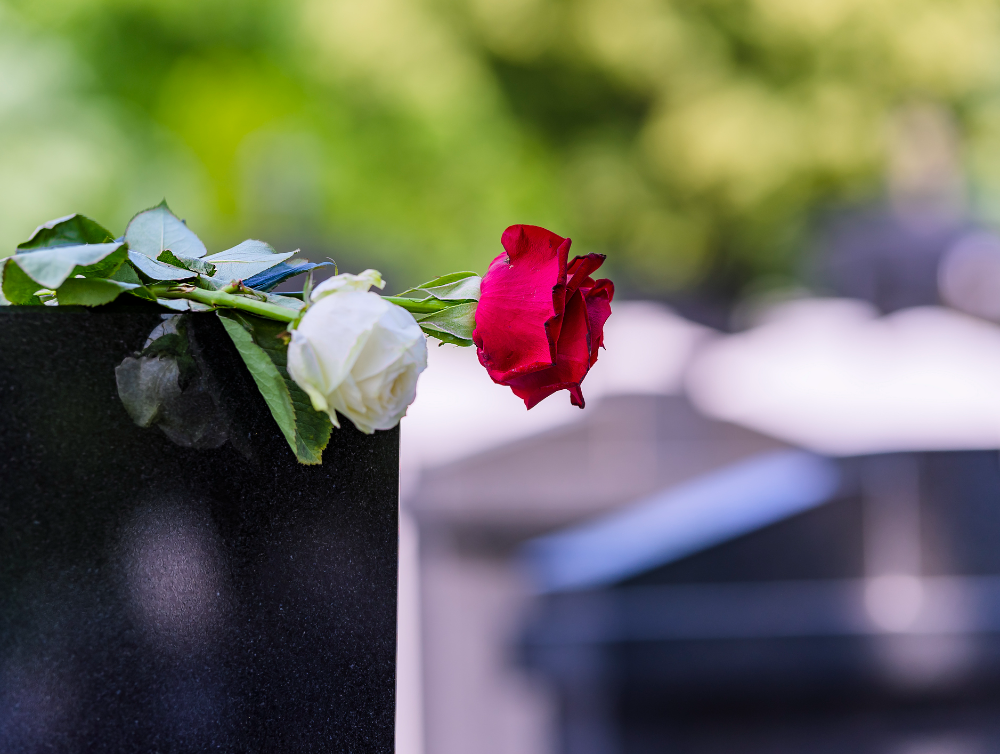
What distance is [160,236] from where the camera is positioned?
52cm

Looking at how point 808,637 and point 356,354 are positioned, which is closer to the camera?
point 356,354

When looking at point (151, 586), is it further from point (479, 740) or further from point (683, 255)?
point (683, 255)

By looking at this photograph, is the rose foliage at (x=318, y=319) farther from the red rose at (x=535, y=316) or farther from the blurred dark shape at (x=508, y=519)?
the blurred dark shape at (x=508, y=519)

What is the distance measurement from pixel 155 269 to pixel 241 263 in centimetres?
5

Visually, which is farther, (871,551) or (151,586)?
(871,551)

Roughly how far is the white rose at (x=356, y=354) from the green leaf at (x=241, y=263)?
3.0 inches

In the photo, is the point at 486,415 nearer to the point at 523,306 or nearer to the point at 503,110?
the point at 523,306

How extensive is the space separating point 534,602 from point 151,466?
202cm

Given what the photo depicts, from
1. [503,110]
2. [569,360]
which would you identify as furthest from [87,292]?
[503,110]

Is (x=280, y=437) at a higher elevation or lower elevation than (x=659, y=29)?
lower

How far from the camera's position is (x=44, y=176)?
22.6ft

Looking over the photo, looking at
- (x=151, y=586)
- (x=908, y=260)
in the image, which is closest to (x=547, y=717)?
(x=151, y=586)

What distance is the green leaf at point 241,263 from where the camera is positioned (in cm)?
48

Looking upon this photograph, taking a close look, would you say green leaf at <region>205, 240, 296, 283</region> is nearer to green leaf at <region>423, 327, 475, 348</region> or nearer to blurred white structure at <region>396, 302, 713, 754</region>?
green leaf at <region>423, 327, 475, 348</region>
